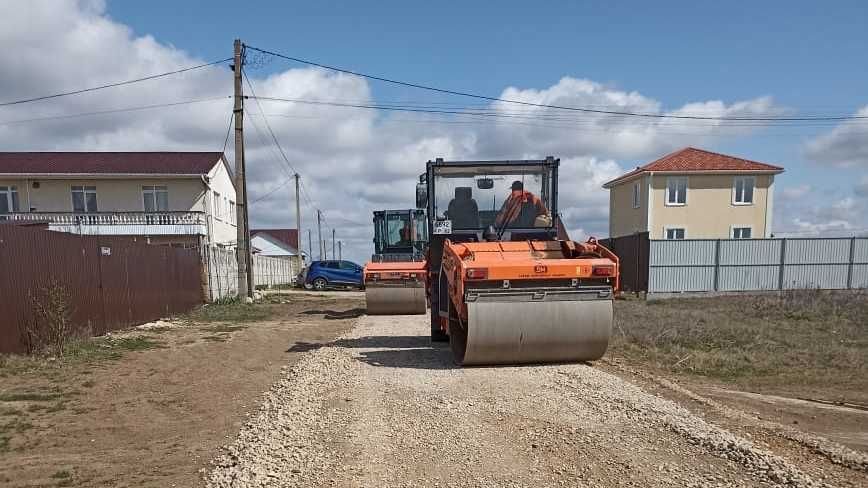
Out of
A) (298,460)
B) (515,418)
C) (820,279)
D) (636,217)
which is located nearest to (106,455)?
(298,460)

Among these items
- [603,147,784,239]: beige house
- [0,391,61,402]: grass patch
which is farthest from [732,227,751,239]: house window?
[0,391,61,402]: grass patch

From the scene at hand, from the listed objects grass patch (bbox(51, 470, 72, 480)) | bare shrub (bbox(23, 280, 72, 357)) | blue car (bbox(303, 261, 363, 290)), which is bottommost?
blue car (bbox(303, 261, 363, 290))

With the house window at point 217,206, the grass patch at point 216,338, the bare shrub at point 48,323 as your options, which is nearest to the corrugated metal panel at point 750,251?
the grass patch at point 216,338

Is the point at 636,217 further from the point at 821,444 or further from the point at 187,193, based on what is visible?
the point at 821,444

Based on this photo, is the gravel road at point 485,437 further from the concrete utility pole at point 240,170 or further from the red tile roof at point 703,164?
the red tile roof at point 703,164

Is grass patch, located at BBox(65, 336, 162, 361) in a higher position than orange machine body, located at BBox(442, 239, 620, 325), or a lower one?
lower

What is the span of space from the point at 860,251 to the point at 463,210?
62.7ft

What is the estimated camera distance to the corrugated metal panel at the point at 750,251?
2052 cm

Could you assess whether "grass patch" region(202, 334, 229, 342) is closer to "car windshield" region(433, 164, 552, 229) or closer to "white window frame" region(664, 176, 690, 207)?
"car windshield" region(433, 164, 552, 229)

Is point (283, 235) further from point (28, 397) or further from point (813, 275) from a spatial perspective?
point (28, 397)

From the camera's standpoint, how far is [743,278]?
810 inches

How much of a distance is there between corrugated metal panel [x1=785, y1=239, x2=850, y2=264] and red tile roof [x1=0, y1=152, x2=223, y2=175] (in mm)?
25964

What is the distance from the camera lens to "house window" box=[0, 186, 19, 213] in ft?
92.8

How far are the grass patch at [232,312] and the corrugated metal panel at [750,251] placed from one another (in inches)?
623
